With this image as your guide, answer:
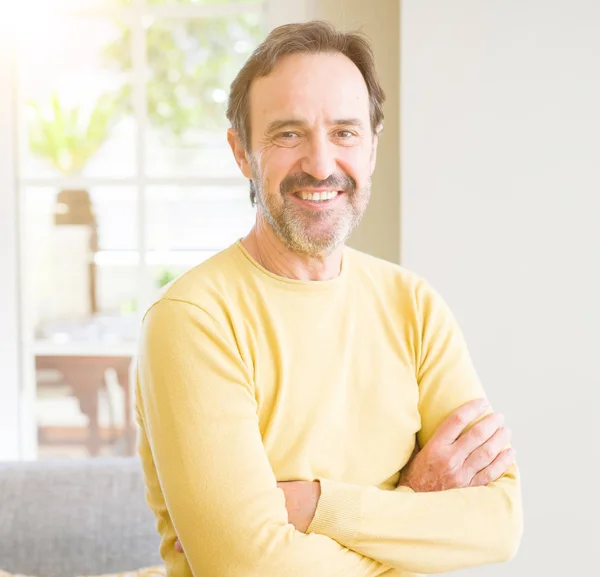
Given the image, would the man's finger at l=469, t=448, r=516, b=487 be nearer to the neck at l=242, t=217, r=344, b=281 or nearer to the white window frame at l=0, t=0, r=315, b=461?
the neck at l=242, t=217, r=344, b=281

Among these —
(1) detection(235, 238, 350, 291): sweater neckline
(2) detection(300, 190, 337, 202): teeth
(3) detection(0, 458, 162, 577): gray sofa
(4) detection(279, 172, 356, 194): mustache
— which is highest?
(4) detection(279, 172, 356, 194): mustache

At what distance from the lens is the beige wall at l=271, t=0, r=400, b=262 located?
260 centimetres

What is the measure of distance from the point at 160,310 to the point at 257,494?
0.36 m

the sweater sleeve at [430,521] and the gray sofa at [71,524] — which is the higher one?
the sweater sleeve at [430,521]

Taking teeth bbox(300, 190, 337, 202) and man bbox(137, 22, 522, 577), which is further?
teeth bbox(300, 190, 337, 202)

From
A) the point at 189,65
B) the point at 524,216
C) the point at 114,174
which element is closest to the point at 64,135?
the point at 114,174

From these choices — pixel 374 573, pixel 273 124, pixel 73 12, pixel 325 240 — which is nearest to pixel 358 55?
pixel 273 124

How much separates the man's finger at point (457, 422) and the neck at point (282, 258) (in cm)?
36

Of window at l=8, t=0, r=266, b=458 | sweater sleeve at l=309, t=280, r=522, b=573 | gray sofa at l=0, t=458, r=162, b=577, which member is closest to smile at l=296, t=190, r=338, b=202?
sweater sleeve at l=309, t=280, r=522, b=573

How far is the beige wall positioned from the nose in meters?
1.17

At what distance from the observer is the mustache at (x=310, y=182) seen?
4.88 feet

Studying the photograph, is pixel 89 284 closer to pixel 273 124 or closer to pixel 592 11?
pixel 273 124

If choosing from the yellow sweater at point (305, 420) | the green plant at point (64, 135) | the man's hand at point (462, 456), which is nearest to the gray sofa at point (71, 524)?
the yellow sweater at point (305, 420)

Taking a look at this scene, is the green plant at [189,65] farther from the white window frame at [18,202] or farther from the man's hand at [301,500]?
the man's hand at [301,500]
